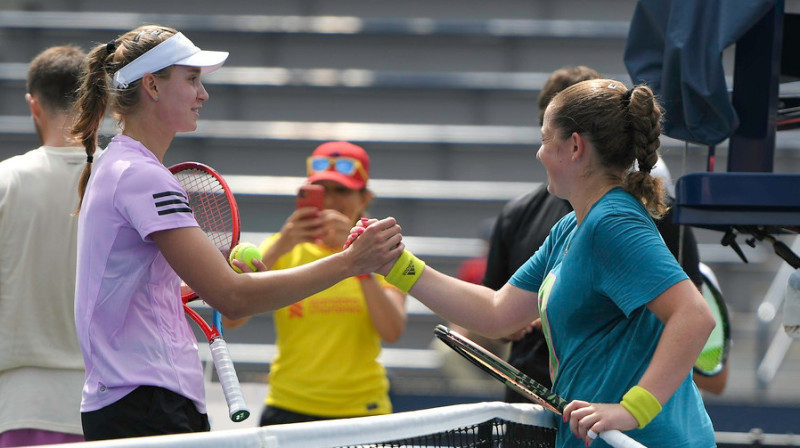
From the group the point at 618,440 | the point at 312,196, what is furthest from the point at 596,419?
the point at 312,196

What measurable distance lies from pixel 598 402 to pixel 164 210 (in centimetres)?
93

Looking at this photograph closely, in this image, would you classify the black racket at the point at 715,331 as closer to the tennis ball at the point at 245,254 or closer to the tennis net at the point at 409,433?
the tennis net at the point at 409,433

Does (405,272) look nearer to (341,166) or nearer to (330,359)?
(330,359)

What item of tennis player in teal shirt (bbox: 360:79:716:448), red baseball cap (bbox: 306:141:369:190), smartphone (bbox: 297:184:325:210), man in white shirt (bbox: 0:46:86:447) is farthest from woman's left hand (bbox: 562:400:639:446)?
red baseball cap (bbox: 306:141:369:190)

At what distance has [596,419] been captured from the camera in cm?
193

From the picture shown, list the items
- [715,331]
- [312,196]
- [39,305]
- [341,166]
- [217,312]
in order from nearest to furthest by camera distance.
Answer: [217,312]
[39,305]
[715,331]
[312,196]
[341,166]

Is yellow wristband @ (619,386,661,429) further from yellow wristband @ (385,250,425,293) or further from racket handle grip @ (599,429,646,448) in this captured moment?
yellow wristband @ (385,250,425,293)

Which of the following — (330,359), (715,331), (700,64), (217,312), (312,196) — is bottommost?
(330,359)

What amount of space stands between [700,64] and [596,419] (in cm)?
97

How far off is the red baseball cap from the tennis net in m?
1.73

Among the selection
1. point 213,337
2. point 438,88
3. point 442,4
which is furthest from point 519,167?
point 213,337

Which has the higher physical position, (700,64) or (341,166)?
(700,64)

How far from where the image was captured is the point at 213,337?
2.39m

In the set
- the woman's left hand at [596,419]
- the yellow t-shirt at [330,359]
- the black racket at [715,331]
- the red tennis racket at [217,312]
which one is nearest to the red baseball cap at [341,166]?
the yellow t-shirt at [330,359]
